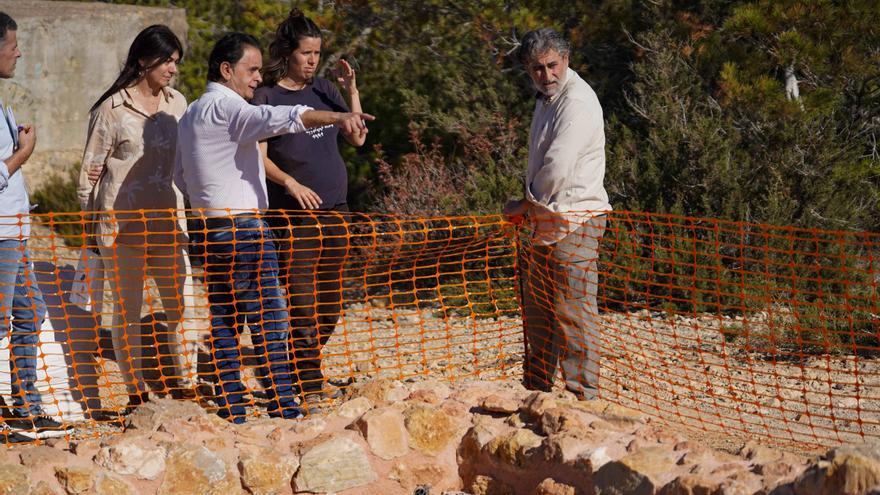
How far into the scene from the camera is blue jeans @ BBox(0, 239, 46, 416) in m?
4.91

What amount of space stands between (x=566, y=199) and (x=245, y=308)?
1425mm

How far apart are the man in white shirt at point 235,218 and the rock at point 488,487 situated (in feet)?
3.36

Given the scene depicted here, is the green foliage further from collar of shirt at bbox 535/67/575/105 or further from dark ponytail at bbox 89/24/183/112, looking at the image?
dark ponytail at bbox 89/24/183/112

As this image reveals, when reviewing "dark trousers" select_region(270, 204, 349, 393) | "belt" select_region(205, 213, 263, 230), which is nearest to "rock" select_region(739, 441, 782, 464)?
"dark trousers" select_region(270, 204, 349, 393)

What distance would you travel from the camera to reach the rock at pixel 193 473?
4238 millimetres

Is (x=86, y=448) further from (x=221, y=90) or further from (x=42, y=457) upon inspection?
(x=221, y=90)

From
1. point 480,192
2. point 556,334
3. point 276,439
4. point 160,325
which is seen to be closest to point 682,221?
point 480,192

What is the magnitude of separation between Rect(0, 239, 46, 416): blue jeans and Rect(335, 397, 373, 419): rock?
132 cm

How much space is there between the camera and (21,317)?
5.13 m

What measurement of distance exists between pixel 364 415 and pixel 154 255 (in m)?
1.48

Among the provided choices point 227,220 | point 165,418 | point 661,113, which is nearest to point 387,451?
point 165,418

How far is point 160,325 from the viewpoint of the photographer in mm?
6352

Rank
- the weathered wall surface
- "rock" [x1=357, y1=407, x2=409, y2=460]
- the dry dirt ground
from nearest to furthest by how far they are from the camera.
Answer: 1. "rock" [x1=357, y1=407, x2=409, y2=460]
2. the dry dirt ground
3. the weathered wall surface

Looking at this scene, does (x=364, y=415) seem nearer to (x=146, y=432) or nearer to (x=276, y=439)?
(x=276, y=439)
